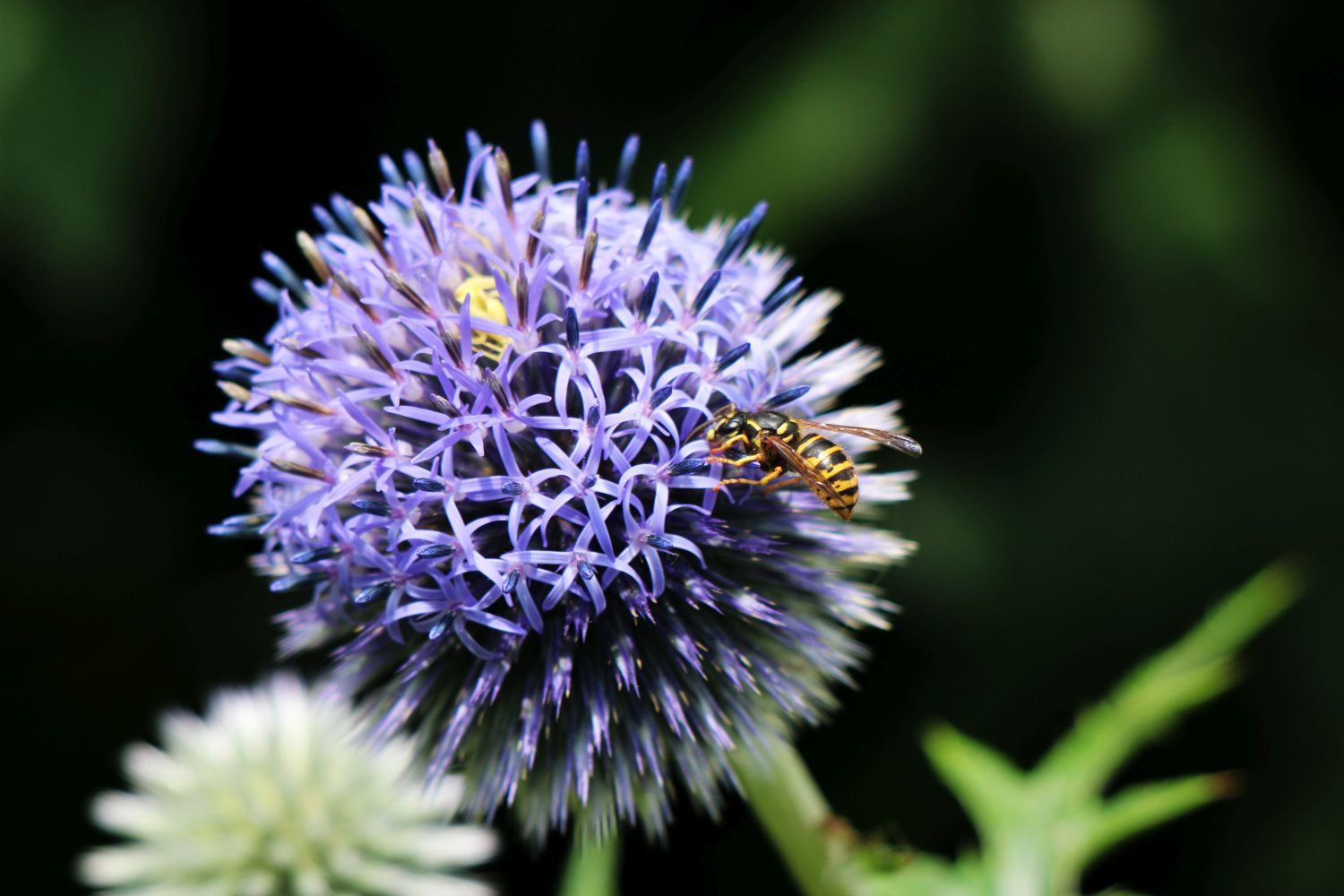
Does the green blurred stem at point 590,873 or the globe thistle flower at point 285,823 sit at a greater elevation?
the globe thistle flower at point 285,823

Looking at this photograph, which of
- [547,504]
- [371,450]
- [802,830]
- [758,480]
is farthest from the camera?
[802,830]

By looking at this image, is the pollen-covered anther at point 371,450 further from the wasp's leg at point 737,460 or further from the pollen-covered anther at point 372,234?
the wasp's leg at point 737,460

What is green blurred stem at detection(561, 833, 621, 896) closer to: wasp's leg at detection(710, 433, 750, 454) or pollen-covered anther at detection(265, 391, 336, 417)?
wasp's leg at detection(710, 433, 750, 454)

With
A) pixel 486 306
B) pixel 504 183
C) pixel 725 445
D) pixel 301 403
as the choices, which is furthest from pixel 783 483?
pixel 301 403

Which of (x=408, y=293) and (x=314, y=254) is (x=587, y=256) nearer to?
(x=408, y=293)

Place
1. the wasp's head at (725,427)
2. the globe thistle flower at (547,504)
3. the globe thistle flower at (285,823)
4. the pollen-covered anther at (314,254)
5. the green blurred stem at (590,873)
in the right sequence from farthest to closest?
1. the globe thistle flower at (285,823)
2. the green blurred stem at (590,873)
3. the pollen-covered anther at (314,254)
4. the wasp's head at (725,427)
5. the globe thistle flower at (547,504)

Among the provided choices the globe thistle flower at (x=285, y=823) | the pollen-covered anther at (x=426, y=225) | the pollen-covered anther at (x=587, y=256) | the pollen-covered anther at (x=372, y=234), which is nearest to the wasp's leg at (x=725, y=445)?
the pollen-covered anther at (x=587, y=256)

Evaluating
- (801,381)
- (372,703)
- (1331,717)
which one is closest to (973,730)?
(1331,717)
